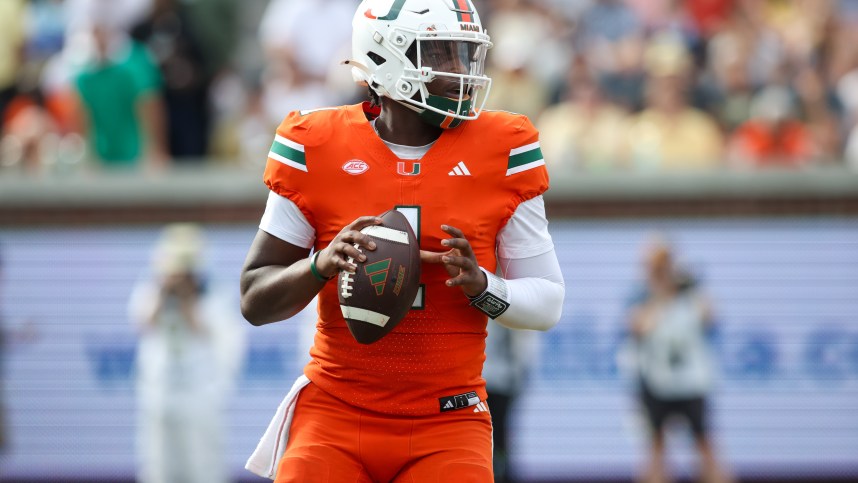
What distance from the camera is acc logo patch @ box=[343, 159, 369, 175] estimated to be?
151 inches

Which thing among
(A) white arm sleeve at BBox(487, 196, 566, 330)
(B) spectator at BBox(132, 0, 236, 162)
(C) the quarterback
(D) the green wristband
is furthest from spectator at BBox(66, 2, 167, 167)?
(D) the green wristband

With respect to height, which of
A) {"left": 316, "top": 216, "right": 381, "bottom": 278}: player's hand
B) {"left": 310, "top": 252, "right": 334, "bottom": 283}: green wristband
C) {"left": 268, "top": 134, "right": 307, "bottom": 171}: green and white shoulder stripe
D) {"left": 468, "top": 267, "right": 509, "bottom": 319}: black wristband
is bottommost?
{"left": 468, "top": 267, "right": 509, "bottom": 319}: black wristband

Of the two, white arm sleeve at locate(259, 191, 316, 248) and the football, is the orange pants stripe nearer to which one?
the football

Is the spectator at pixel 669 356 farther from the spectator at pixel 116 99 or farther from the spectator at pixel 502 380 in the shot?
the spectator at pixel 116 99

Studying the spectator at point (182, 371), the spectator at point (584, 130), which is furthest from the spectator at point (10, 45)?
the spectator at point (584, 130)

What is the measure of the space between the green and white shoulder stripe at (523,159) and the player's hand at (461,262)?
1.01 ft

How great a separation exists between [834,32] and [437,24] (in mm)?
7413

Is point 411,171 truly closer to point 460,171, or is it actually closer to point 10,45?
point 460,171

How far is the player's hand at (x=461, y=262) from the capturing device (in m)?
3.62

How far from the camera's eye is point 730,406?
939cm

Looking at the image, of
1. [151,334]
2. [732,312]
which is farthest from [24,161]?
[732,312]

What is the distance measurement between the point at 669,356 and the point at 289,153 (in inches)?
224

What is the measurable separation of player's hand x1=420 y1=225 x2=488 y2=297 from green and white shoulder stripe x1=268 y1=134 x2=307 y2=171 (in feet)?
1.56

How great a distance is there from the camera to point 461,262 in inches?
142
